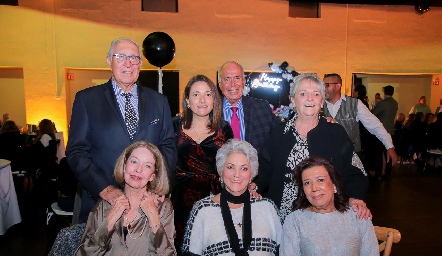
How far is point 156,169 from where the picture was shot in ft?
7.39

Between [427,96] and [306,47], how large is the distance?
4395 millimetres

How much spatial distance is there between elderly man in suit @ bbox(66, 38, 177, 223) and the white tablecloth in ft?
9.93

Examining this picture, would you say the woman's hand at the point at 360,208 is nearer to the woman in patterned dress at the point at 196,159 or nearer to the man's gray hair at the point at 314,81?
the man's gray hair at the point at 314,81

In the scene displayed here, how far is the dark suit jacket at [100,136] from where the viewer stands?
226cm

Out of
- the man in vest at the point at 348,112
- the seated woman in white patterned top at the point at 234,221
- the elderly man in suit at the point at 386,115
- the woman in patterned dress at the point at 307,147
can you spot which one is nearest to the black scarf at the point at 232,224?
the seated woman in white patterned top at the point at 234,221

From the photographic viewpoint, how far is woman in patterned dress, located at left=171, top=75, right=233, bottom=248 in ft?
8.84

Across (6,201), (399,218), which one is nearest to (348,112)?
(399,218)

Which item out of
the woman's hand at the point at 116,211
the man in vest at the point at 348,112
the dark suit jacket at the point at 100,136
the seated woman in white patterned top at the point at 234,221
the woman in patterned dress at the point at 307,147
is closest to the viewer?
the woman's hand at the point at 116,211

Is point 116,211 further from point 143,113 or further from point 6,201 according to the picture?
point 6,201

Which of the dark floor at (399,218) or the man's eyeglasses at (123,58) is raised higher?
the man's eyeglasses at (123,58)

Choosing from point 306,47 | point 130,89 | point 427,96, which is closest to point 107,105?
point 130,89

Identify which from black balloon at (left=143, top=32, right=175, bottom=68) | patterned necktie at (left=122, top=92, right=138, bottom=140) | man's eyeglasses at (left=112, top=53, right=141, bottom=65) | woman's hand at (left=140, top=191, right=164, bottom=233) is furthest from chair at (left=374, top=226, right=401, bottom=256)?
black balloon at (left=143, top=32, right=175, bottom=68)

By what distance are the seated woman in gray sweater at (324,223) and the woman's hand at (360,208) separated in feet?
0.08

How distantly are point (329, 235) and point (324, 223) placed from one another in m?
0.07
